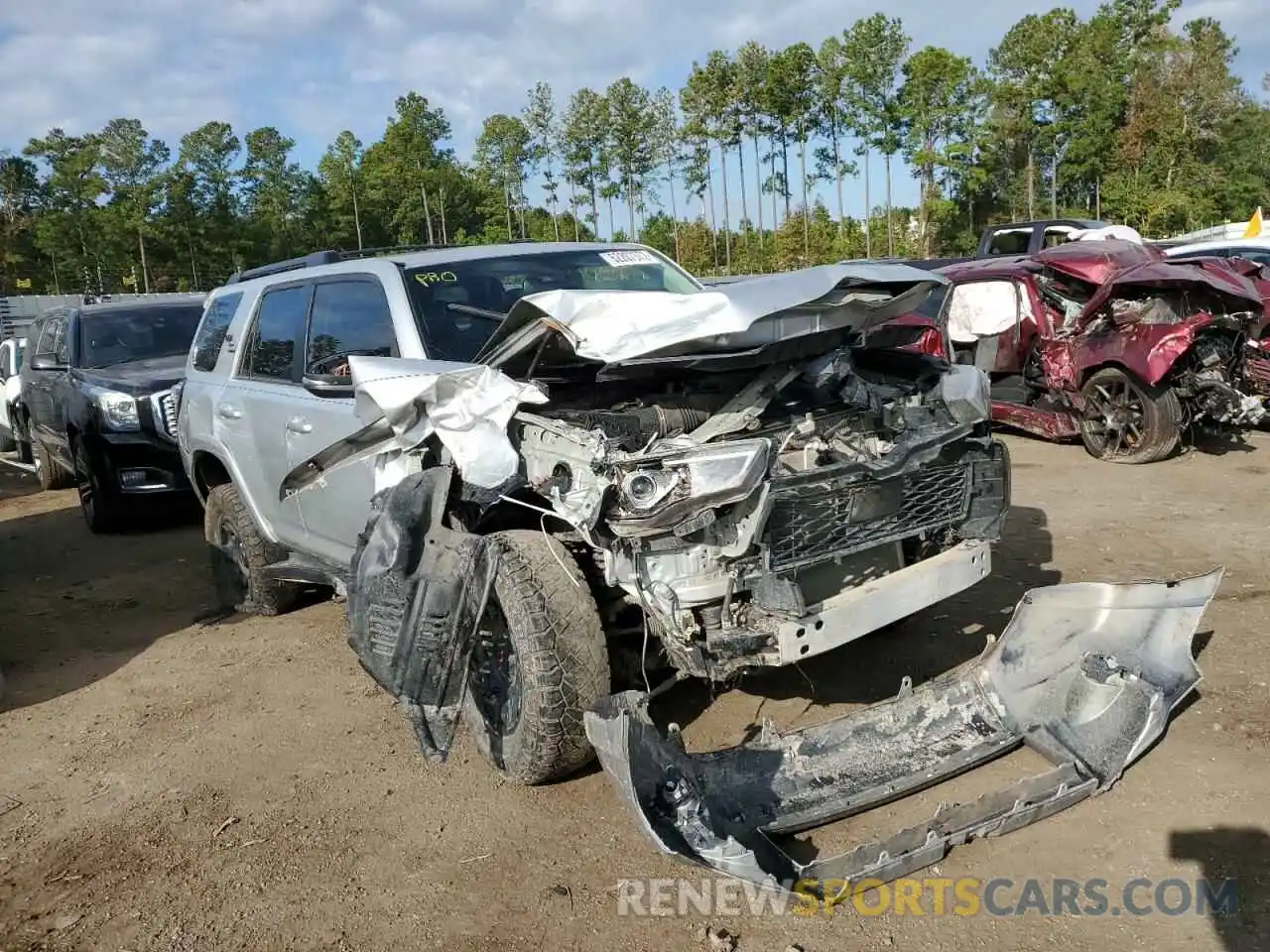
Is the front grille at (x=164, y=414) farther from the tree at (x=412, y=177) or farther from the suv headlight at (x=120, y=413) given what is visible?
the tree at (x=412, y=177)

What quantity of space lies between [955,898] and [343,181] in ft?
203

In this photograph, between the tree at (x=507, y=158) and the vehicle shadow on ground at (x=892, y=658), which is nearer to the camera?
the vehicle shadow on ground at (x=892, y=658)

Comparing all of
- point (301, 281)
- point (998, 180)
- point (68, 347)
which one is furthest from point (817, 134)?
point (301, 281)

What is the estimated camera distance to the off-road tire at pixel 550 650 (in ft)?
10.8

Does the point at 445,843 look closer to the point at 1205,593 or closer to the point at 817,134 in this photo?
the point at 1205,593

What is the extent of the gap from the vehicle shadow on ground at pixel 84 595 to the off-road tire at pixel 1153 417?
7.16 meters

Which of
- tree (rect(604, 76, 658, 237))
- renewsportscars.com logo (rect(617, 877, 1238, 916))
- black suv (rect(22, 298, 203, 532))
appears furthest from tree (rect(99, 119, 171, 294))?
renewsportscars.com logo (rect(617, 877, 1238, 916))

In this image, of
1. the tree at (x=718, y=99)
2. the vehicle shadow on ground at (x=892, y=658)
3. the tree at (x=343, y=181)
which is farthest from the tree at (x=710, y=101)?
the vehicle shadow on ground at (x=892, y=658)

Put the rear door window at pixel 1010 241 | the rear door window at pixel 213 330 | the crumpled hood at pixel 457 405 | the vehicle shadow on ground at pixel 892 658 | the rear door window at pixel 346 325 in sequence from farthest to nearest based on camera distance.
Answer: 1. the rear door window at pixel 1010 241
2. the rear door window at pixel 213 330
3. the rear door window at pixel 346 325
4. the vehicle shadow on ground at pixel 892 658
5. the crumpled hood at pixel 457 405

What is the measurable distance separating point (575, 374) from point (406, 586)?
107cm

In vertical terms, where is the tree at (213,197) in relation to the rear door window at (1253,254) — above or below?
above

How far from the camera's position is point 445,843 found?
3305 millimetres

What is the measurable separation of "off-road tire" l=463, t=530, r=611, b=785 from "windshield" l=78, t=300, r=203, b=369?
7.35 m

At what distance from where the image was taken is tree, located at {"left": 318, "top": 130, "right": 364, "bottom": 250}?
2318 inches
